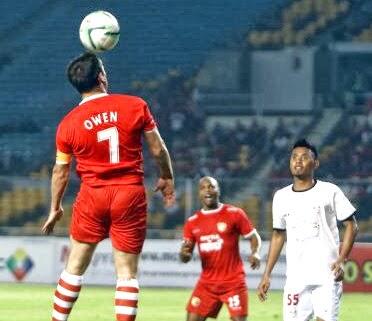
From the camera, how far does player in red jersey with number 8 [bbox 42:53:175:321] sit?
7941 mm

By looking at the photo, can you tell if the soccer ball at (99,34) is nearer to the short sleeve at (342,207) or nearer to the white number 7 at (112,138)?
the white number 7 at (112,138)

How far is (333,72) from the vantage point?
29.0 meters

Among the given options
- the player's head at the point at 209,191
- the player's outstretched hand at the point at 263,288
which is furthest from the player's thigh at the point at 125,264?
the player's head at the point at 209,191

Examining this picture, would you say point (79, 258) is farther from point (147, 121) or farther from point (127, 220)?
point (147, 121)

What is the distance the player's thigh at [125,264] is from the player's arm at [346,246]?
4.35 ft

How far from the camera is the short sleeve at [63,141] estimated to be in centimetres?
805

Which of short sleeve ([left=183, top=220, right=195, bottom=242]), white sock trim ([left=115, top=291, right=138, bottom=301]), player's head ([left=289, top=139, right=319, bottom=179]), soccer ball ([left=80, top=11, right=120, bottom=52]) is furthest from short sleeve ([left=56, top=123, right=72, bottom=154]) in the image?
short sleeve ([left=183, top=220, right=195, bottom=242])

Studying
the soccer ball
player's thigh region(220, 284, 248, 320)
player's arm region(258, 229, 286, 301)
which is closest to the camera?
player's arm region(258, 229, 286, 301)

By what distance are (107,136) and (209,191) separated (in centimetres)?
265

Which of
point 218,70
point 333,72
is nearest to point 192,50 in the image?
point 218,70

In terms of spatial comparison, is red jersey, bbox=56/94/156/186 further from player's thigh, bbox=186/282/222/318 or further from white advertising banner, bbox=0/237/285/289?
white advertising banner, bbox=0/237/285/289

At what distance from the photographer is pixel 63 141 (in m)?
8.07

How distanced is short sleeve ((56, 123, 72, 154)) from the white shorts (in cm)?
177

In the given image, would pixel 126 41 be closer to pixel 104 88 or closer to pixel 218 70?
pixel 218 70
